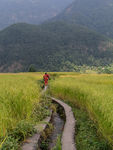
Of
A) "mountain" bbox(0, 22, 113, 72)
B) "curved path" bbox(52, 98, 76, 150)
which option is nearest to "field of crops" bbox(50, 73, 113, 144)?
"curved path" bbox(52, 98, 76, 150)

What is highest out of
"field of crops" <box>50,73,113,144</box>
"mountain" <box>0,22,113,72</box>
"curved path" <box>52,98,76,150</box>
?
"mountain" <box>0,22,113,72</box>

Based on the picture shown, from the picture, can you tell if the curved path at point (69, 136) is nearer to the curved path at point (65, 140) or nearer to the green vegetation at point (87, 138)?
the curved path at point (65, 140)

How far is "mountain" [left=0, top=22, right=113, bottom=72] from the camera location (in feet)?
430

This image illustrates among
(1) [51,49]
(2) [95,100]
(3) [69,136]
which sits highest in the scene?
(1) [51,49]

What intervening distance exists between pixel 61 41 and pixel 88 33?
3123 cm

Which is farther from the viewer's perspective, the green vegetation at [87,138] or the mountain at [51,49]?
the mountain at [51,49]

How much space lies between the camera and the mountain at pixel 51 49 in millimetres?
131125

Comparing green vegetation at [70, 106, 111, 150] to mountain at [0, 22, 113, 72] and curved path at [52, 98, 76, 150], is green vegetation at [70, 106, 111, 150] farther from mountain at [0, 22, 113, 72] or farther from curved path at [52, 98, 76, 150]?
mountain at [0, 22, 113, 72]

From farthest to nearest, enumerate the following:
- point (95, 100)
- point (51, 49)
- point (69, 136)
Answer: point (51, 49) < point (95, 100) < point (69, 136)

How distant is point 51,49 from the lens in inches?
5969

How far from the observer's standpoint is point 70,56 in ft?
455

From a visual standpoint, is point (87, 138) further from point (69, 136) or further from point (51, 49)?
point (51, 49)

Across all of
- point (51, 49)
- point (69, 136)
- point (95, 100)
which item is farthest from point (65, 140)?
point (51, 49)

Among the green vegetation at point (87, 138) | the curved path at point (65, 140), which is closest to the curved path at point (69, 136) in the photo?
the curved path at point (65, 140)
